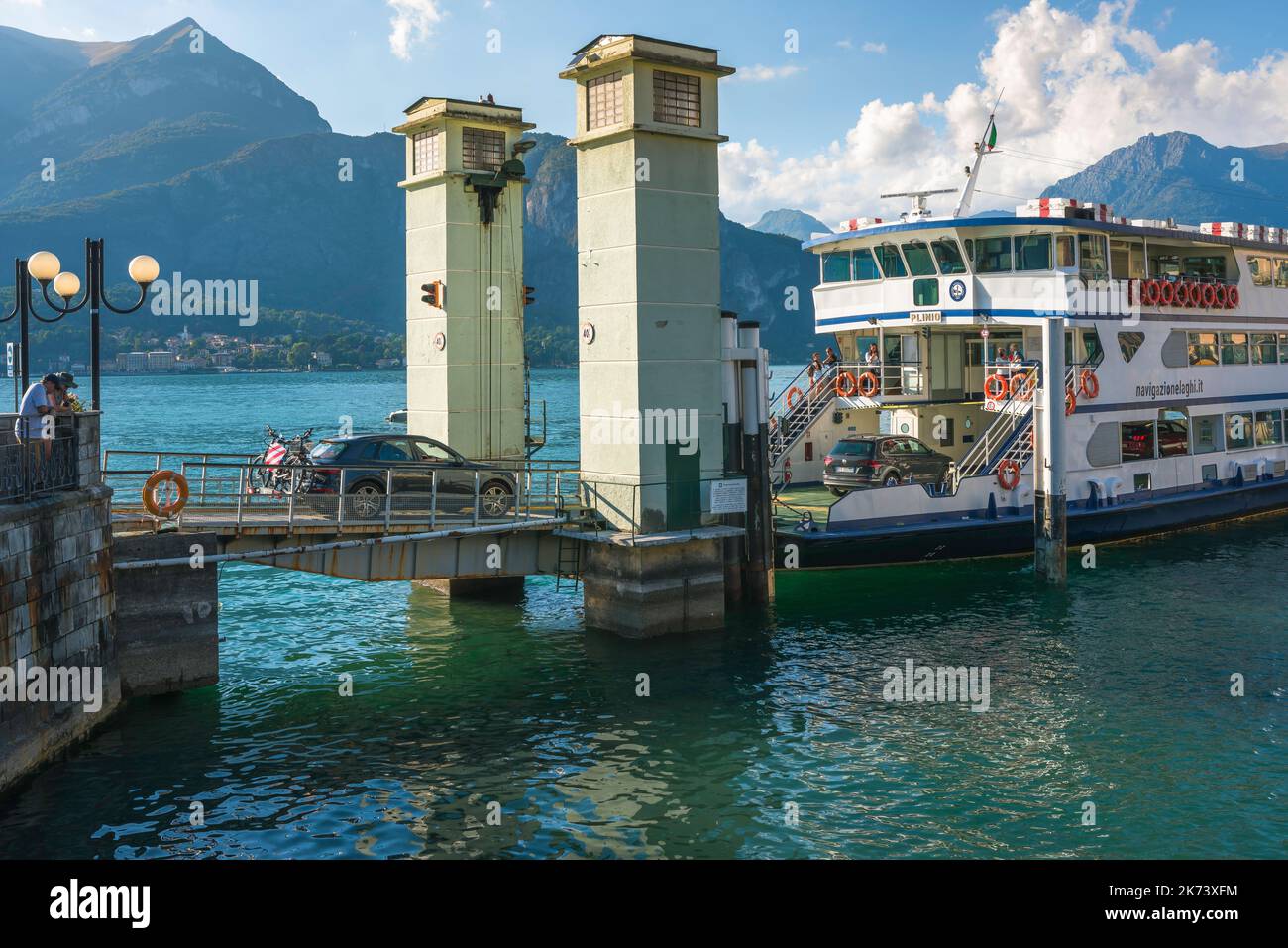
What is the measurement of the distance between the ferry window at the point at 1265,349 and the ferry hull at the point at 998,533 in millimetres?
4021

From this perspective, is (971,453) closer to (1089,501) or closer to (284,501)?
(1089,501)

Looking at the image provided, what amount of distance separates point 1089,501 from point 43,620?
25.9m

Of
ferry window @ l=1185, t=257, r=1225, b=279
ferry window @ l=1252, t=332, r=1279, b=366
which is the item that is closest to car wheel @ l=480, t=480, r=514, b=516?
ferry window @ l=1185, t=257, r=1225, b=279

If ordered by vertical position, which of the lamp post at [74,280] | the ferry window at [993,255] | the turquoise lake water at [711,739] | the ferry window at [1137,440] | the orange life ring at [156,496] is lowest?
the turquoise lake water at [711,739]

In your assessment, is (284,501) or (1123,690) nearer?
(1123,690)

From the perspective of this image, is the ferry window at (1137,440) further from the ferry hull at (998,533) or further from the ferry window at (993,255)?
the ferry window at (993,255)

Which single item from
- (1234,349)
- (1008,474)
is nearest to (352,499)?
(1008,474)

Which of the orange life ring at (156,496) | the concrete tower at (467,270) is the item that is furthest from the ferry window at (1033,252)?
the orange life ring at (156,496)

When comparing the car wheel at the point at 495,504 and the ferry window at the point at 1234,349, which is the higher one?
the ferry window at the point at 1234,349

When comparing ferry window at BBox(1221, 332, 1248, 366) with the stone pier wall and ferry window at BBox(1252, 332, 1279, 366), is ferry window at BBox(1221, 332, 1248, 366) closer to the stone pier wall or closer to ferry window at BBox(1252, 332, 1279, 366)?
ferry window at BBox(1252, 332, 1279, 366)

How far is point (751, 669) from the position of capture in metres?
21.2

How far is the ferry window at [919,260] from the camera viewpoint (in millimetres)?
32219
